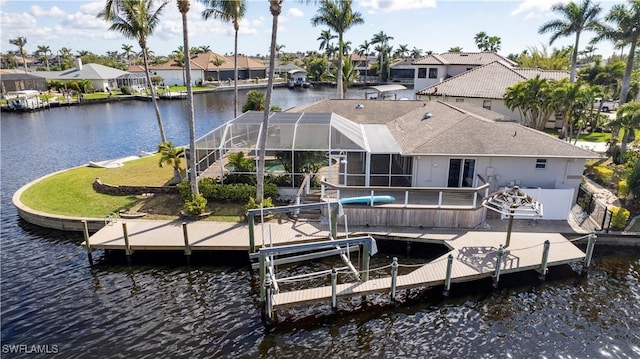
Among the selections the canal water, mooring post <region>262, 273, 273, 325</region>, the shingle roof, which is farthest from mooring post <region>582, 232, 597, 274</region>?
mooring post <region>262, 273, 273, 325</region>

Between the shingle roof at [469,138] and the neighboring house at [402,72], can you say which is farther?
the neighboring house at [402,72]

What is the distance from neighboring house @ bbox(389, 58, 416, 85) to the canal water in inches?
3067

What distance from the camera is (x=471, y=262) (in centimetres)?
1468

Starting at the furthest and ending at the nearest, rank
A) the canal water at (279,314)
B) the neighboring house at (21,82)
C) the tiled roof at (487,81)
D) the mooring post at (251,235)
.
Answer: the neighboring house at (21,82)
the tiled roof at (487,81)
the mooring post at (251,235)
the canal water at (279,314)

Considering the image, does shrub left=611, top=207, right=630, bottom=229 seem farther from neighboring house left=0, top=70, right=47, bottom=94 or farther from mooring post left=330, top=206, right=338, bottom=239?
neighboring house left=0, top=70, right=47, bottom=94

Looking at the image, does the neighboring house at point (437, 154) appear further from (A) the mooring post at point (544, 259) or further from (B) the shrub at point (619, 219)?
(A) the mooring post at point (544, 259)

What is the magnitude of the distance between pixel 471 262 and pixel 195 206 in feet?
40.2

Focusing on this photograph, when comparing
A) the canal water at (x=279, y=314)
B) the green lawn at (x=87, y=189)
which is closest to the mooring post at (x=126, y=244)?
the canal water at (x=279, y=314)

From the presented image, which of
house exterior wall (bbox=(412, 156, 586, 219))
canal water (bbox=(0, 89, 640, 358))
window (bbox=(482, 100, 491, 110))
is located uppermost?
window (bbox=(482, 100, 491, 110))

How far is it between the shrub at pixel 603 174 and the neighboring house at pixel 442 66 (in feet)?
80.1

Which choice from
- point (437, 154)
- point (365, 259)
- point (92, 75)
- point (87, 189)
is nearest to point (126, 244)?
point (87, 189)

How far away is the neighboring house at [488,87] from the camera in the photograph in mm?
35375

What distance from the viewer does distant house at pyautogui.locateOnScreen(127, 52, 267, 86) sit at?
88.7 metres

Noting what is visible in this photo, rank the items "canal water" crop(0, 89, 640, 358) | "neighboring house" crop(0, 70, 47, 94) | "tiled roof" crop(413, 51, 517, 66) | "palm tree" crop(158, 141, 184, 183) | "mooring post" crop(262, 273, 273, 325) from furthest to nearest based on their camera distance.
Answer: "neighboring house" crop(0, 70, 47, 94), "tiled roof" crop(413, 51, 517, 66), "palm tree" crop(158, 141, 184, 183), "mooring post" crop(262, 273, 273, 325), "canal water" crop(0, 89, 640, 358)
